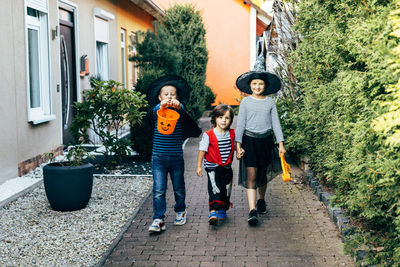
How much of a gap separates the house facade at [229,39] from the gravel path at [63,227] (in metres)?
15.7

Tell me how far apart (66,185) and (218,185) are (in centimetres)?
188

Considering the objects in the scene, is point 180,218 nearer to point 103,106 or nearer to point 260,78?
point 260,78

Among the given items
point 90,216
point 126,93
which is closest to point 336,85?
point 90,216

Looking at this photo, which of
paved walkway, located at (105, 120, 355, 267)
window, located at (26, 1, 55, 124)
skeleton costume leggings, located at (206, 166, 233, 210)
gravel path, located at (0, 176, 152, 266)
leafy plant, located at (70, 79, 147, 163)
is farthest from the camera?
window, located at (26, 1, 55, 124)

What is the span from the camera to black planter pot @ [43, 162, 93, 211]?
5.89m

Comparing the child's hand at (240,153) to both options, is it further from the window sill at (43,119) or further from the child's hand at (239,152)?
the window sill at (43,119)

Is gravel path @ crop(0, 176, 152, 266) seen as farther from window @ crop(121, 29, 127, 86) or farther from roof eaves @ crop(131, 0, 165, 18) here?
roof eaves @ crop(131, 0, 165, 18)

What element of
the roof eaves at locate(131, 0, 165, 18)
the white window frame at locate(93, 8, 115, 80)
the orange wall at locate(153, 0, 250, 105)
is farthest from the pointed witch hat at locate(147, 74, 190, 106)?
the orange wall at locate(153, 0, 250, 105)

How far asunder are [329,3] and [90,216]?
12.3 feet

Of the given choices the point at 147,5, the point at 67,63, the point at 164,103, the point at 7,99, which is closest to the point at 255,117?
the point at 164,103

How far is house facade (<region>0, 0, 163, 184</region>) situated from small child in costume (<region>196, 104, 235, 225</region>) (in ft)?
10.9

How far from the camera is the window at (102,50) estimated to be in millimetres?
12703

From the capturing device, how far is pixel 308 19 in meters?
6.74

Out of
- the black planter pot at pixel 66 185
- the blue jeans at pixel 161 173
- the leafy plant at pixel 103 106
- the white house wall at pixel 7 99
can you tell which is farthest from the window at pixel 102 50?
the blue jeans at pixel 161 173
